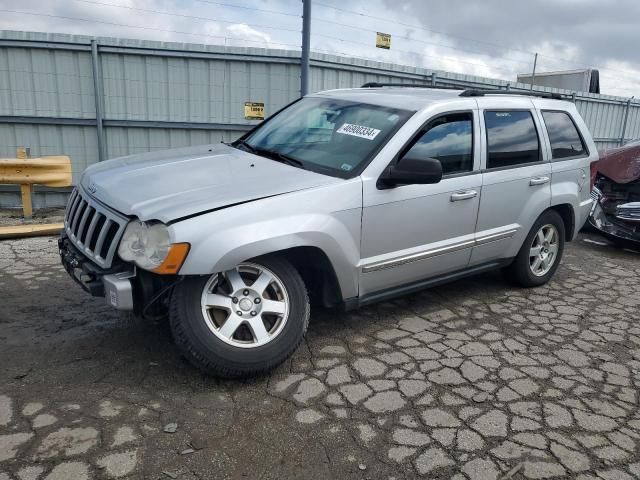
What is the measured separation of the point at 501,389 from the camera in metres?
3.38

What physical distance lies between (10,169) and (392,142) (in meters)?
5.05

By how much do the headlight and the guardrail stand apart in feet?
14.0

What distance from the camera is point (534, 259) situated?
17.0 feet

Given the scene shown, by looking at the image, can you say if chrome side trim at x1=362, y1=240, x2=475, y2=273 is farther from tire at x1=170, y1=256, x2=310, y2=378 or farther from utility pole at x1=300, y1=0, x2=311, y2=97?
utility pole at x1=300, y1=0, x2=311, y2=97

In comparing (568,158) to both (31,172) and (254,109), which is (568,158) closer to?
(254,109)

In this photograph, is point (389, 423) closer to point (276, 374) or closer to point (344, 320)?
point (276, 374)

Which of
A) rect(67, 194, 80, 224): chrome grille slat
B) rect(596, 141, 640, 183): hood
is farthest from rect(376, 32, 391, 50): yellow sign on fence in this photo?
rect(67, 194, 80, 224): chrome grille slat

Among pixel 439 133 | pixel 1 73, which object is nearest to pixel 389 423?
pixel 439 133

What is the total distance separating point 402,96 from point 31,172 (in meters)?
4.74

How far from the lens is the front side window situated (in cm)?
398

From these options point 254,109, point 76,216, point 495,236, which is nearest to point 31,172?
point 254,109

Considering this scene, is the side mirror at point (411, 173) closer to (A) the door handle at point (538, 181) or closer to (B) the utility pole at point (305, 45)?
(A) the door handle at point (538, 181)

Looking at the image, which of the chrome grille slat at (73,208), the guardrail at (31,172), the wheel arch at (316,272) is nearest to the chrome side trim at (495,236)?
the wheel arch at (316,272)

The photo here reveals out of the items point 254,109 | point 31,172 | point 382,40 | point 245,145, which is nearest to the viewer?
point 245,145
